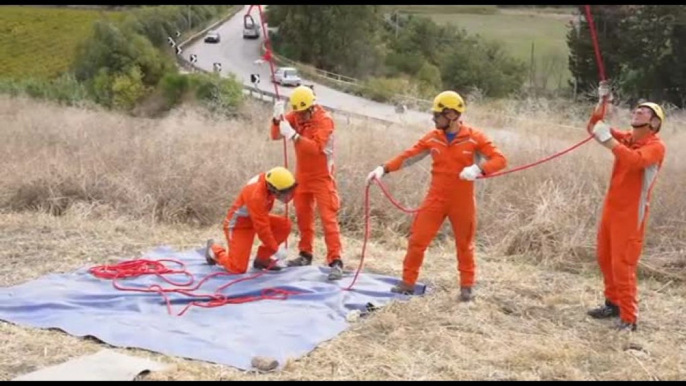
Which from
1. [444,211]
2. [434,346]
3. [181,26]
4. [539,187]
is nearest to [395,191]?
[539,187]

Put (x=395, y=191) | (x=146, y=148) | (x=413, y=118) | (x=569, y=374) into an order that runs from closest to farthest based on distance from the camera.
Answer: (x=569, y=374), (x=395, y=191), (x=146, y=148), (x=413, y=118)

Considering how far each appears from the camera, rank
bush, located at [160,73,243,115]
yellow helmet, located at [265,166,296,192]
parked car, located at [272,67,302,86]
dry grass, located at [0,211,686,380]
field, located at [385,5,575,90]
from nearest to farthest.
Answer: dry grass, located at [0,211,686,380] → yellow helmet, located at [265,166,296,192] → bush, located at [160,73,243,115] → parked car, located at [272,67,302,86] → field, located at [385,5,575,90]

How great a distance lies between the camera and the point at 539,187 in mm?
8203

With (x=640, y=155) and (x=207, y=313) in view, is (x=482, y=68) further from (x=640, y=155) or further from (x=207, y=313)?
Result: (x=207, y=313)

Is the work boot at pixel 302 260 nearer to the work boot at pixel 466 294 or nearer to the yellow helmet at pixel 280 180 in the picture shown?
the yellow helmet at pixel 280 180

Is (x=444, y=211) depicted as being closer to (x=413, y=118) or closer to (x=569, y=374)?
(x=569, y=374)

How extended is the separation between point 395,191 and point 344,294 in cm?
307

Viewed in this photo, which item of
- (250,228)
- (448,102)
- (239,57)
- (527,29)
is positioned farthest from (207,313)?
(527,29)

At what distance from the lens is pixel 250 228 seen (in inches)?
250

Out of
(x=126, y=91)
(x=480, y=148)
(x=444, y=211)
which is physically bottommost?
(x=126, y=91)

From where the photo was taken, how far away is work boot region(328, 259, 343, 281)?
622 centimetres

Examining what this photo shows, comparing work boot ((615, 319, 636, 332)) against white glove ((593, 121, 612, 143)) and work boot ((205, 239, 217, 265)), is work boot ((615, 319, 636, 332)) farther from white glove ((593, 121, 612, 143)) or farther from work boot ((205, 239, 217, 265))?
work boot ((205, 239, 217, 265))

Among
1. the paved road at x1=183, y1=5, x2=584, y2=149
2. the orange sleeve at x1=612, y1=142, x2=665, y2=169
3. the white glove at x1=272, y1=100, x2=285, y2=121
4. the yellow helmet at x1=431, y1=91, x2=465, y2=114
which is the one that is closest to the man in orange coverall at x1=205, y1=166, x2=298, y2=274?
the white glove at x1=272, y1=100, x2=285, y2=121

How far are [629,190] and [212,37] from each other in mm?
16748
